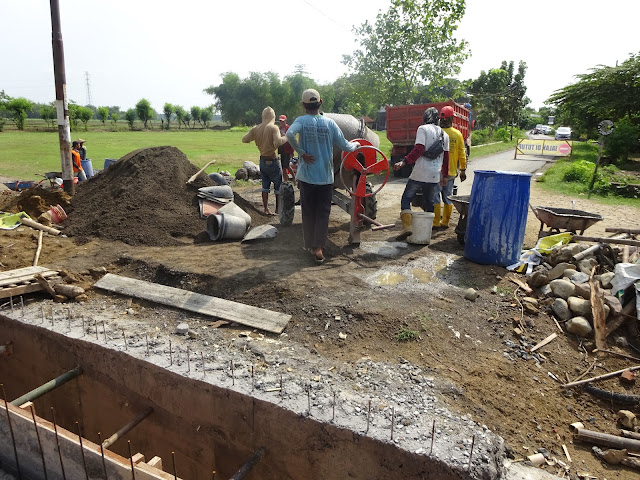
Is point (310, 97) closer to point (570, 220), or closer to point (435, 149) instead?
point (435, 149)

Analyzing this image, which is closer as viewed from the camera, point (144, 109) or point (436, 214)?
point (436, 214)

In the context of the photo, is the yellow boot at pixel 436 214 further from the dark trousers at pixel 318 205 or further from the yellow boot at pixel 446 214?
the dark trousers at pixel 318 205

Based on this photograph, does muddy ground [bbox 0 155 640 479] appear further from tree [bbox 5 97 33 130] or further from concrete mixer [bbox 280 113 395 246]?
tree [bbox 5 97 33 130]

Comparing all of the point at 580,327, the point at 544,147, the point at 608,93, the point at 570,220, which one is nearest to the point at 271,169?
the point at 570,220

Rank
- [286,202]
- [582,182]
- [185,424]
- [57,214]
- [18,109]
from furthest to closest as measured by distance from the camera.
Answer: [18,109] → [582,182] → [57,214] → [286,202] → [185,424]

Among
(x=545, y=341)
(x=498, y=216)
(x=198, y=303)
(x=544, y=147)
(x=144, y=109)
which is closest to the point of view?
(x=545, y=341)

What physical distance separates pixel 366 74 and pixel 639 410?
54.3ft

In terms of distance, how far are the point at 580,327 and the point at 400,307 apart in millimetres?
1594

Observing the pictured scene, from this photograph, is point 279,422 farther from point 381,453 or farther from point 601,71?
point 601,71

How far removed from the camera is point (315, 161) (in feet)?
16.2

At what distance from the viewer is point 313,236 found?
5.27 metres

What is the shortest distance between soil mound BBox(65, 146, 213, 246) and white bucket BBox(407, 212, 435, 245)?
3266 millimetres

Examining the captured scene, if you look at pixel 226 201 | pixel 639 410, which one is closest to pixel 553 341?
pixel 639 410

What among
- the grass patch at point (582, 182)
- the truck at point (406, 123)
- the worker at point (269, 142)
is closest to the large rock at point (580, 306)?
the worker at point (269, 142)
